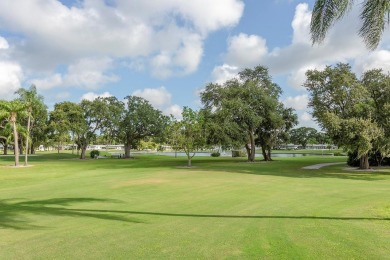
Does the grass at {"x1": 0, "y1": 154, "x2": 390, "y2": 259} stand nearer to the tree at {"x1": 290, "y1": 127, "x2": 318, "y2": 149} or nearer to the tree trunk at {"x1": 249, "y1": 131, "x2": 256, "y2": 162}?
the tree trunk at {"x1": 249, "y1": 131, "x2": 256, "y2": 162}

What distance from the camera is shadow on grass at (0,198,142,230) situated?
10688mm

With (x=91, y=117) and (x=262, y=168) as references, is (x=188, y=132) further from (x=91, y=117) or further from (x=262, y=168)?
(x=91, y=117)

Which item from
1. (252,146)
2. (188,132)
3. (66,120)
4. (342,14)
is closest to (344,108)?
(188,132)

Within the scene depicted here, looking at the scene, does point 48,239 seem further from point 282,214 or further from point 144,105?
point 144,105

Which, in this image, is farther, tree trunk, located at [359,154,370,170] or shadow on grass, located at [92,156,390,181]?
tree trunk, located at [359,154,370,170]

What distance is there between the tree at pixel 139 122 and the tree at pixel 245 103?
1512 centimetres

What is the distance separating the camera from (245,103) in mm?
50219

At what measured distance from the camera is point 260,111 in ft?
169

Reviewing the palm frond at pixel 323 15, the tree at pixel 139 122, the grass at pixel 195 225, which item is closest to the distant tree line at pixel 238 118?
the tree at pixel 139 122

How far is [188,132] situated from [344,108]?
1679cm

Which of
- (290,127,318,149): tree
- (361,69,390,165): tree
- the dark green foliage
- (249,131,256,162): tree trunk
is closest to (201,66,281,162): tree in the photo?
(249,131,256,162): tree trunk

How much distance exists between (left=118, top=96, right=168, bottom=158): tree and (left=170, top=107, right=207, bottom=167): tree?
24.5m

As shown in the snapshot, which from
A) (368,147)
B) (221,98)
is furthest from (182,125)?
(368,147)

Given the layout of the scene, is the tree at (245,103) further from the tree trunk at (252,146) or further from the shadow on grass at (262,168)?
the shadow on grass at (262,168)
